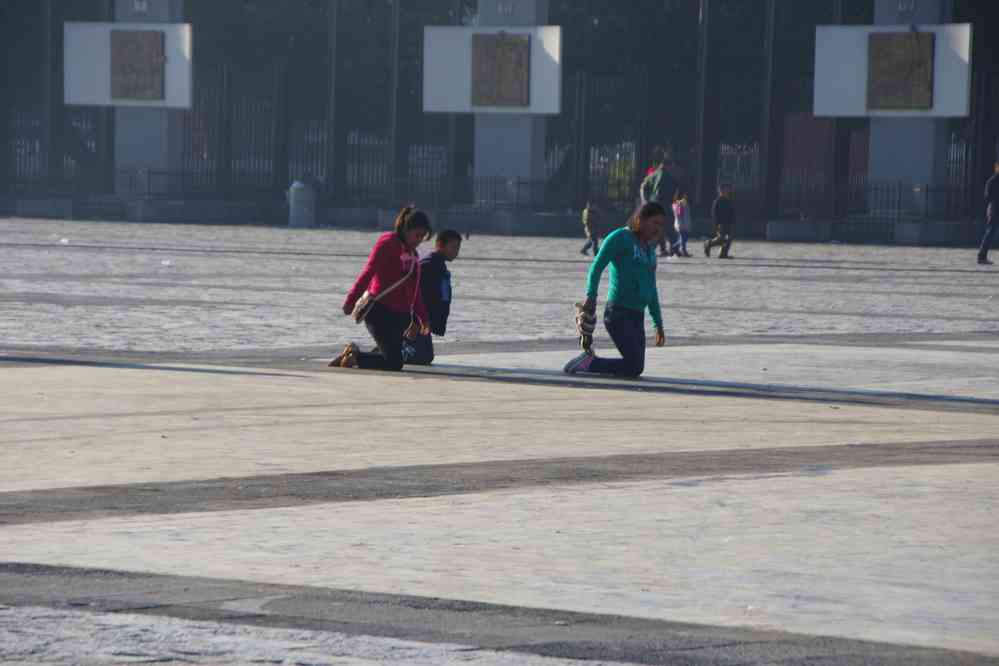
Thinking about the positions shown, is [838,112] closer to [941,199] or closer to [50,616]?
[941,199]

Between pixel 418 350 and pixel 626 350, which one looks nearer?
pixel 626 350

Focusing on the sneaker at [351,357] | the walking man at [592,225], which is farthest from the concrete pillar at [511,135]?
the sneaker at [351,357]

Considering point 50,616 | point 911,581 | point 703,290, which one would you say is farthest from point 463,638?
point 703,290

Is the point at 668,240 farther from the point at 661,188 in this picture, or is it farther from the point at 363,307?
the point at 363,307

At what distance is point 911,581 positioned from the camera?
6.92 metres

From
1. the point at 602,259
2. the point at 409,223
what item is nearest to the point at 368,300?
the point at 409,223

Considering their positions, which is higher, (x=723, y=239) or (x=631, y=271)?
(x=631, y=271)

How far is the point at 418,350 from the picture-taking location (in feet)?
48.7

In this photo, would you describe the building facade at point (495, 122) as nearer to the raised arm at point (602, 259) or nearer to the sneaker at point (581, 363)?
the raised arm at point (602, 259)

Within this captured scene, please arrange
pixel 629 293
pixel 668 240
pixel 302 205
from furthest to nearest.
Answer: pixel 302 205 → pixel 668 240 → pixel 629 293

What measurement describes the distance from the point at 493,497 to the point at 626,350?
238 inches

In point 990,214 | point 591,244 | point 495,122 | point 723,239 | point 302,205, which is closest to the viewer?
point 990,214

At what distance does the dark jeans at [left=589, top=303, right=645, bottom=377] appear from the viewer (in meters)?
14.6

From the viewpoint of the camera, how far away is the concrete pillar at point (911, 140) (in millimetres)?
37406
